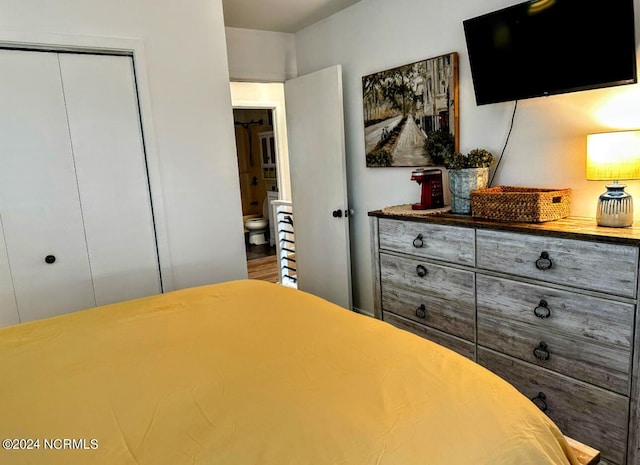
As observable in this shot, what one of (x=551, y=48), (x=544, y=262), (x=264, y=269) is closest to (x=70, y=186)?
(x=544, y=262)

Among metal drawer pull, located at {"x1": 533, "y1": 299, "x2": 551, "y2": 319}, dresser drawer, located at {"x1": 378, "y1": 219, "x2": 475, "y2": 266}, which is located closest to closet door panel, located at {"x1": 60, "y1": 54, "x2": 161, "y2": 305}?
dresser drawer, located at {"x1": 378, "y1": 219, "x2": 475, "y2": 266}

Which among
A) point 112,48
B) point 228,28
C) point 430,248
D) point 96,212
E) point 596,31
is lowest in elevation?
point 430,248

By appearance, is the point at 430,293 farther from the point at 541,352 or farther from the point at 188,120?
the point at 188,120

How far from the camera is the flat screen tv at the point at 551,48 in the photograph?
1.85 m

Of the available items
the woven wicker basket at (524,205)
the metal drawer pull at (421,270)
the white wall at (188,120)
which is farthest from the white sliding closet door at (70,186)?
the woven wicker basket at (524,205)

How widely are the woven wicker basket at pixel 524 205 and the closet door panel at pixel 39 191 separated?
2190 mm

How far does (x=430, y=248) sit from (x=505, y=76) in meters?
0.94

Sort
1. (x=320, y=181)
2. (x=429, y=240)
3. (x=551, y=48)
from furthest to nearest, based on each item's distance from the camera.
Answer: (x=320, y=181) < (x=429, y=240) < (x=551, y=48)

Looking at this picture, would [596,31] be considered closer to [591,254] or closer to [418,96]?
[591,254]

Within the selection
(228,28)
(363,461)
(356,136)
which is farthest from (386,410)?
(228,28)

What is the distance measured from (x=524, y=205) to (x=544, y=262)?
29 centimetres

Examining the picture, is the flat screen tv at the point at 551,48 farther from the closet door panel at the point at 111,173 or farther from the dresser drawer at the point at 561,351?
the closet door panel at the point at 111,173

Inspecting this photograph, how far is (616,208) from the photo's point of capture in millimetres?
1832

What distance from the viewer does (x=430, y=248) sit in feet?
7.80
